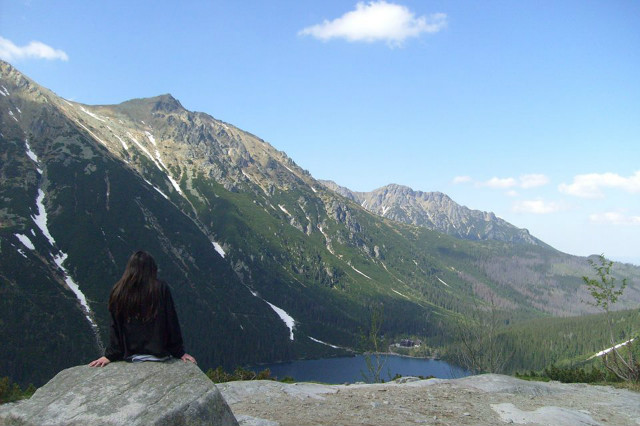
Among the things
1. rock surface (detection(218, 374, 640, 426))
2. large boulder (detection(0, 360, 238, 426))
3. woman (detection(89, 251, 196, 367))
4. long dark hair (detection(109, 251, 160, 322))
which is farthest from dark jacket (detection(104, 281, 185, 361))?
rock surface (detection(218, 374, 640, 426))

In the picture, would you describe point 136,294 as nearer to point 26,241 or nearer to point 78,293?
point 78,293

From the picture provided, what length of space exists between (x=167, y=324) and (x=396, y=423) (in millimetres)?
8472

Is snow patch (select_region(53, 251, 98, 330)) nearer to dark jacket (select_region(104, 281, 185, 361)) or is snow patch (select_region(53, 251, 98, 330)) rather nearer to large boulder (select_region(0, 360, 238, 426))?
large boulder (select_region(0, 360, 238, 426))

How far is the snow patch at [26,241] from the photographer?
19388 centimetres

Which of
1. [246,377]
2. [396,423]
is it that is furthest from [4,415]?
[246,377]

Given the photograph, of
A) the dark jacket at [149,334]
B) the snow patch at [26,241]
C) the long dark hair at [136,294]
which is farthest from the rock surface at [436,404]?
the snow patch at [26,241]

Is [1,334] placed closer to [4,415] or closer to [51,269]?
[51,269]

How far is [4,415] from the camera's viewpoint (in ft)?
32.3

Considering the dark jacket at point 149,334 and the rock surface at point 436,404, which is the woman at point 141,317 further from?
the rock surface at point 436,404

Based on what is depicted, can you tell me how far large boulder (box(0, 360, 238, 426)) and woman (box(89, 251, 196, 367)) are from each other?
0.83 ft

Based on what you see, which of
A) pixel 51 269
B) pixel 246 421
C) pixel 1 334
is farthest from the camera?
pixel 51 269

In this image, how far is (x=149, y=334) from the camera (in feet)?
34.0

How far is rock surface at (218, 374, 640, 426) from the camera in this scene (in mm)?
15461

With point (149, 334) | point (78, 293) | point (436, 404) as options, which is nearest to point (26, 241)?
point (78, 293)
